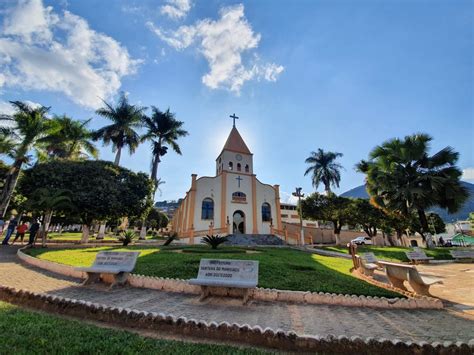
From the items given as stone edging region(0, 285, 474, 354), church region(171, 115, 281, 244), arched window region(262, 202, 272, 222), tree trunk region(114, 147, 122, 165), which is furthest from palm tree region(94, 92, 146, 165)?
stone edging region(0, 285, 474, 354)

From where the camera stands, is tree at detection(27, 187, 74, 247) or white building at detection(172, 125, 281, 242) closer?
tree at detection(27, 187, 74, 247)

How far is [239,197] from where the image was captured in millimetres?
26125

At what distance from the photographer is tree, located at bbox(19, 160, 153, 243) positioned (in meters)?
16.7

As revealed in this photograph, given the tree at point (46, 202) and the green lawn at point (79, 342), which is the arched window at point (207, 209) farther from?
the green lawn at point (79, 342)

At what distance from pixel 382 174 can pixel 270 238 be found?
1102cm

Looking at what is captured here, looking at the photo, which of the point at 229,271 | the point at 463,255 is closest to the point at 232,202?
the point at 463,255

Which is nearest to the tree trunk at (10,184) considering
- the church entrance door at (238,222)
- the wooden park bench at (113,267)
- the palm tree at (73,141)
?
the palm tree at (73,141)

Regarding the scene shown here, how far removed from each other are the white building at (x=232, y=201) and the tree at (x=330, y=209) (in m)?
3.59

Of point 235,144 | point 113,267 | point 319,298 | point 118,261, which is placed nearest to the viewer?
point 319,298

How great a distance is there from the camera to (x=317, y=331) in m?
3.28

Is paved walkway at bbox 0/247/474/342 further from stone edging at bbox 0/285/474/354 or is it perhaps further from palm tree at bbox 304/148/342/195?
palm tree at bbox 304/148/342/195

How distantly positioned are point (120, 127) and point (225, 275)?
79.5 feet

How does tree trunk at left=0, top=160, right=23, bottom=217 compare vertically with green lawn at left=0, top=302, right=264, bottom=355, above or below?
above

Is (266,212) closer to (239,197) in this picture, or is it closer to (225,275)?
(239,197)
